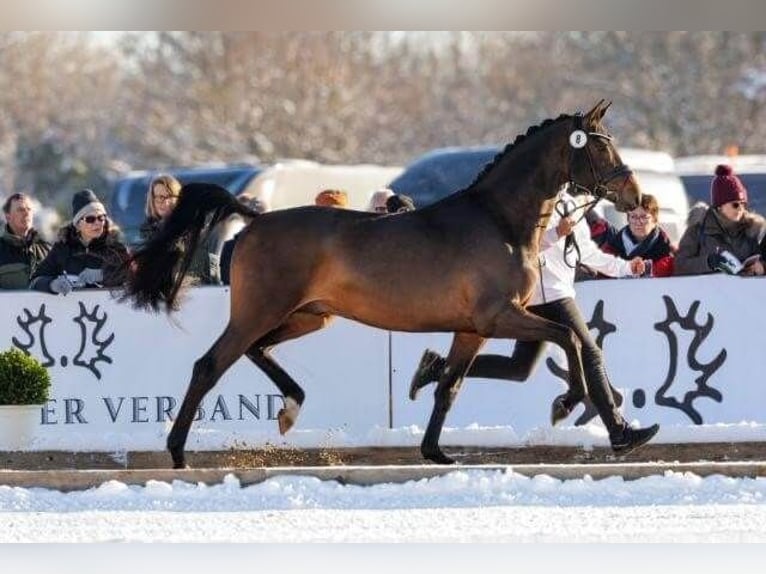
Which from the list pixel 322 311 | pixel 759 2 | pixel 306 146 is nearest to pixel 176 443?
pixel 322 311

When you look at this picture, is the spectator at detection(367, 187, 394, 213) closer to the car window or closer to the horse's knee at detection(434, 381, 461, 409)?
the horse's knee at detection(434, 381, 461, 409)

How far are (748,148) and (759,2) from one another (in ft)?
124

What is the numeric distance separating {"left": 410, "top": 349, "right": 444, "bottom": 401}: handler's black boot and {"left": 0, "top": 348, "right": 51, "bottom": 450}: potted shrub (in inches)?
90.5

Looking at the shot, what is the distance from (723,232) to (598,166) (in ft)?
7.72

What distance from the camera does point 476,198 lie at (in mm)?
11578

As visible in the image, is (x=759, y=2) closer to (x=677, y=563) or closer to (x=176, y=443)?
(x=176, y=443)

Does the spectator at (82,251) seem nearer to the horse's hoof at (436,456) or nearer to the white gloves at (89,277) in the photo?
the white gloves at (89,277)

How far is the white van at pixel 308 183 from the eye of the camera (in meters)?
23.7

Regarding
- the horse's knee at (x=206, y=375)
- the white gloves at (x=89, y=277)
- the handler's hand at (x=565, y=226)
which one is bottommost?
the horse's knee at (x=206, y=375)

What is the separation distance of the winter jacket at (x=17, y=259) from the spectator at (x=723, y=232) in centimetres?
456

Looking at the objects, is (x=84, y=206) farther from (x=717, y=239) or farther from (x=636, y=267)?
(x=717, y=239)

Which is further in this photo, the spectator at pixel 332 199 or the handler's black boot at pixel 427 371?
the spectator at pixel 332 199

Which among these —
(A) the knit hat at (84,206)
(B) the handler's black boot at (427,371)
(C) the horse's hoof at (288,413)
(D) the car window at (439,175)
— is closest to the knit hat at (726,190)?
(B) the handler's black boot at (427,371)

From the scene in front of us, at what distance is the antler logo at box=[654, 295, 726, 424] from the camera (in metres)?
12.9
